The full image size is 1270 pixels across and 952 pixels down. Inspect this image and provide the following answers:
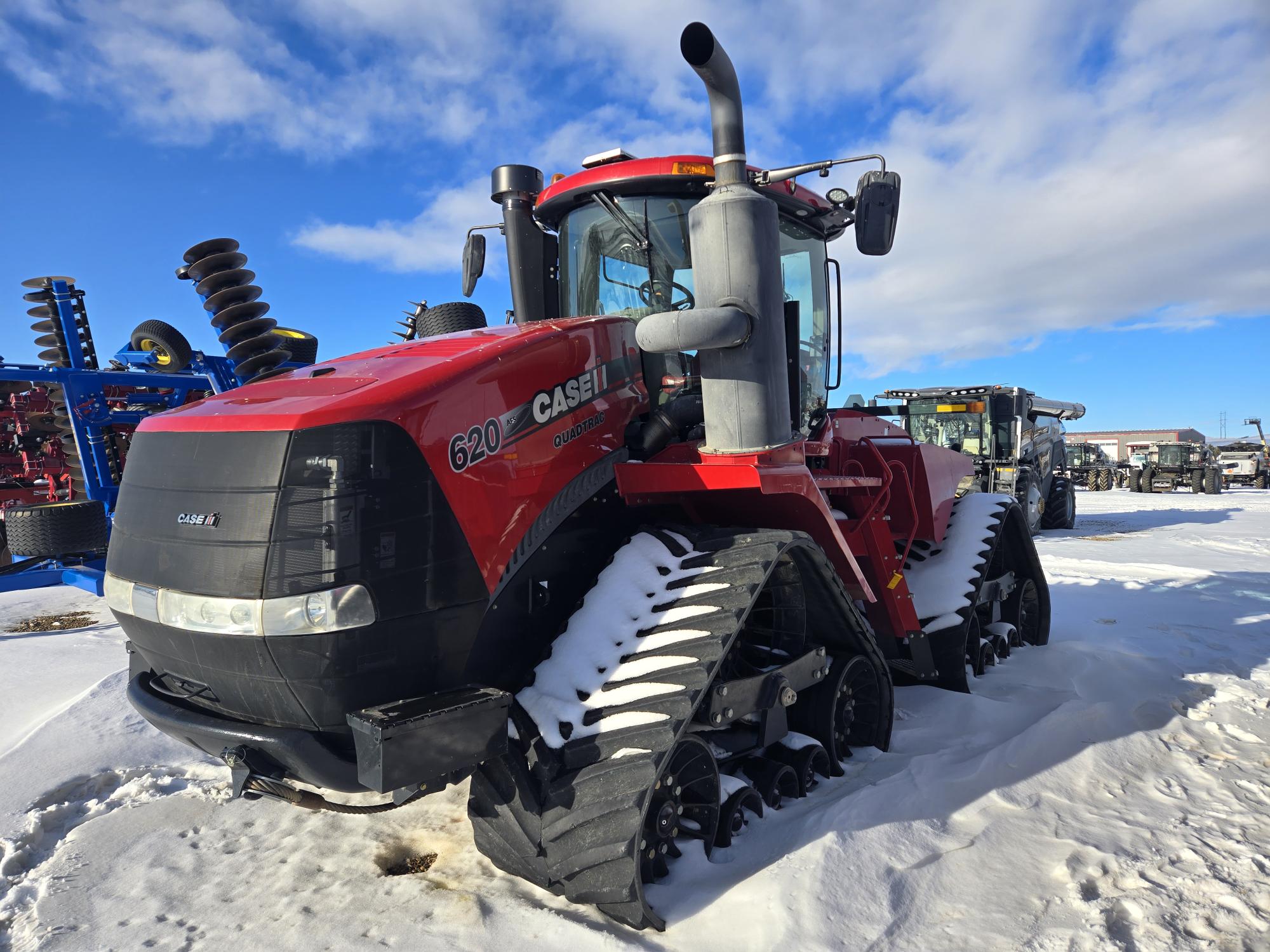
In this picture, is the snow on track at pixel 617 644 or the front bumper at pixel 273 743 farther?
the snow on track at pixel 617 644

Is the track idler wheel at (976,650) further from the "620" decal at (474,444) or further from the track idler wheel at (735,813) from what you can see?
the "620" decal at (474,444)

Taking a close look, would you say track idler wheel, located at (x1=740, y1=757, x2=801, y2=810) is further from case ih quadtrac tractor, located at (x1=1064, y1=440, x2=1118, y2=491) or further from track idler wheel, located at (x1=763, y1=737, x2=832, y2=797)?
case ih quadtrac tractor, located at (x1=1064, y1=440, x2=1118, y2=491)

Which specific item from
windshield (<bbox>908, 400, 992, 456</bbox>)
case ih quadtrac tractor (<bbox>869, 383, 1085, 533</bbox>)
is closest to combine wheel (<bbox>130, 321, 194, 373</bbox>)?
case ih quadtrac tractor (<bbox>869, 383, 1085, 533</bbox>)

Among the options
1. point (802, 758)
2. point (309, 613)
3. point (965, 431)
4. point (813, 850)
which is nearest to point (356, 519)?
point (309, 613)

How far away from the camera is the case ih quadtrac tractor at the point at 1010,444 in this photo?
604 inches

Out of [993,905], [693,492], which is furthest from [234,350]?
[993,905]

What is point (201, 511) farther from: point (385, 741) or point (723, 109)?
point (723, 109)

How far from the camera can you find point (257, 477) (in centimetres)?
220

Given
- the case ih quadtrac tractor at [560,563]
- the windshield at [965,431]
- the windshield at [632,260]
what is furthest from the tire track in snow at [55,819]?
the windshield at [965,431]

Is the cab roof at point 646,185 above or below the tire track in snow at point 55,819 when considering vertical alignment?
above

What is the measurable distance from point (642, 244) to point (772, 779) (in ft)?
7.27

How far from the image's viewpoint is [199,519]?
2.28 m

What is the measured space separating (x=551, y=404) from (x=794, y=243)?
6.43 feet

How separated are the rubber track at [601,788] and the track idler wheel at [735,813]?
0.51 metres
